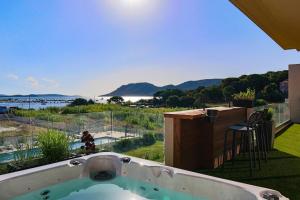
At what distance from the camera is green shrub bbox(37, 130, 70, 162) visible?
Answer: 3.97 meters

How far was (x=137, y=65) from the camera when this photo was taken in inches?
821

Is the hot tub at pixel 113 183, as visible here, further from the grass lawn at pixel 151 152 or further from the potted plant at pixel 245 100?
the potted plant at pixel 245 100

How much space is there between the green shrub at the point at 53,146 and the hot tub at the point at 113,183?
0.37m

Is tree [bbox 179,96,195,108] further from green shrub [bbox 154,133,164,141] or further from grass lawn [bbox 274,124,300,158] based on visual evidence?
grass lawn [bbox 274,124,300,158]

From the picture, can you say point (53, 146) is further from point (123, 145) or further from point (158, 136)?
point (158, 136)

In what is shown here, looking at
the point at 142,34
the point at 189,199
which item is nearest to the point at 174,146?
the point at 189,199

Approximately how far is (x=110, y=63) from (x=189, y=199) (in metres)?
18.3

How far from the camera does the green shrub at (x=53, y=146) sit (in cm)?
397

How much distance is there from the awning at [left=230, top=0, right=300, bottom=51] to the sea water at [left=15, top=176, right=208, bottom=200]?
2644 mm

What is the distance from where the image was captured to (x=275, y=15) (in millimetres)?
4730

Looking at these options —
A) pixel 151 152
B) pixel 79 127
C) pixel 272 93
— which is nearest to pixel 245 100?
pixel 151 152

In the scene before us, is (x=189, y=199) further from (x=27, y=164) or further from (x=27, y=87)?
(x=27, y=87)

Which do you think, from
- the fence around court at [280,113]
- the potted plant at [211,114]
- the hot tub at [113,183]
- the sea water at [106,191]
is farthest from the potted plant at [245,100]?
the sea water at [106,191]

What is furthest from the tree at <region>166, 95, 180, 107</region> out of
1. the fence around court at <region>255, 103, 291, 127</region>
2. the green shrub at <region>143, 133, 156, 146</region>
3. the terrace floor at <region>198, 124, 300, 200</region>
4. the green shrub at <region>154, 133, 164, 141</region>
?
the terrace floor at <region>198, 124, 300, 200</region>
